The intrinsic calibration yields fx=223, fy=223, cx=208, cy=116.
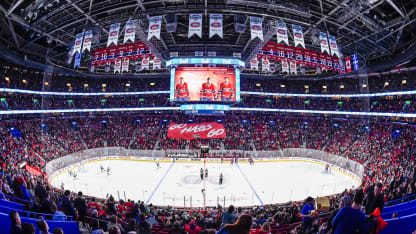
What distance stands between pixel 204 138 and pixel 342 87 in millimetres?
29873

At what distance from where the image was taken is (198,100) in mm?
25609

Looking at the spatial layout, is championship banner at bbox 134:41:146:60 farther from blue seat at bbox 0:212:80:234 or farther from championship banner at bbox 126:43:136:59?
blue seat at bbox 0:212:80:234

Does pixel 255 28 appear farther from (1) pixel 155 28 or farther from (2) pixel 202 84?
(2) pixel 202 84

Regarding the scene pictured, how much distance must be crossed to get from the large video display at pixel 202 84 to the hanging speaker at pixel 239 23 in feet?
21.6

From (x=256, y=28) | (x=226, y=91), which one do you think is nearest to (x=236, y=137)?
(x=226, y=91)

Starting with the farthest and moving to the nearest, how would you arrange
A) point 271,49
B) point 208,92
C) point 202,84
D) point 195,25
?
point 202,84
point 208,92
point 271,49
point 195,25

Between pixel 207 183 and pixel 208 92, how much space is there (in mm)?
10062

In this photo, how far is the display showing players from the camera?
83.9 feet

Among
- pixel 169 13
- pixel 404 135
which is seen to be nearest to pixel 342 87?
pixel 404 135

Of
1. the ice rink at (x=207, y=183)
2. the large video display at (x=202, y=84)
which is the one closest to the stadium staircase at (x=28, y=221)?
the ice rink at (x=207, y=183)

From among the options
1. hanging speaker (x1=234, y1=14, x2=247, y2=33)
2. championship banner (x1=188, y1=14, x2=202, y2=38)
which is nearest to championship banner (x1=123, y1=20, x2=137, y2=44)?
championship banner (x1=188, y1=14, x2=202, y2=38)

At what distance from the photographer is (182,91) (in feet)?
83.9

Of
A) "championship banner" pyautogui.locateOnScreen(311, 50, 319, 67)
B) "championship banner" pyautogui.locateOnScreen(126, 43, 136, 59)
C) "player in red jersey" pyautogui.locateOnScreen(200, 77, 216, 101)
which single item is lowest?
"player in red jersey" pyautogui.locateOnScreen(200, 77, 216, 101)

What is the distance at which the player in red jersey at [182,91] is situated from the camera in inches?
A: 1006
